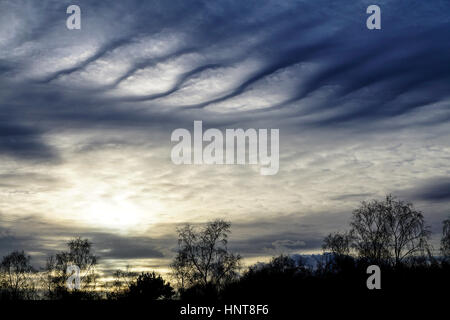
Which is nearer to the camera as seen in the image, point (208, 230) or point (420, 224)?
point (420, 224)

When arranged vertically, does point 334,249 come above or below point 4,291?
above

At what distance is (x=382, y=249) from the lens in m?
67.4

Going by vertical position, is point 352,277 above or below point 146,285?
above

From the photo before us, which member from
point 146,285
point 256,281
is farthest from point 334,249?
point 256,281

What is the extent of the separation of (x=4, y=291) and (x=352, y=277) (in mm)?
67713
